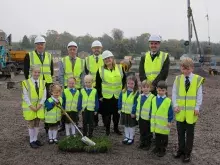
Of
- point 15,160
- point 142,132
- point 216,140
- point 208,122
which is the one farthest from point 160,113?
point 208,122

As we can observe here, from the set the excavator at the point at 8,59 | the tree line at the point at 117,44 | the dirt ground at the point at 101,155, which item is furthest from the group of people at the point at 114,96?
the tree line at the point at 117,44

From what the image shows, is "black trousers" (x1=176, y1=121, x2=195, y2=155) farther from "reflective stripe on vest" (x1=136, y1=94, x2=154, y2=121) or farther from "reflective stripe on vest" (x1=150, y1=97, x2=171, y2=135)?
"reflective stripe on vest" (x1=136, y1=94, x2=154, y2=121)

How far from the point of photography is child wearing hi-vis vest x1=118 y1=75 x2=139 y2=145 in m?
6.73

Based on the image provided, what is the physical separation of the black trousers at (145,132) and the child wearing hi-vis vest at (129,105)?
29 cm

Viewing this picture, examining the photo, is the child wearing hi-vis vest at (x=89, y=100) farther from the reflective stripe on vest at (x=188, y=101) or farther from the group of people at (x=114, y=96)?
the reflective stripe on vest at (x=188, y=101)

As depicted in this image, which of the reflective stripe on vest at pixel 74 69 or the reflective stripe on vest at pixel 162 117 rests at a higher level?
the reflective stripe on vest at pixel 74 69

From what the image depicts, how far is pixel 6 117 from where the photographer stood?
10148 millimetres

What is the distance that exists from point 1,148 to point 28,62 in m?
1.78

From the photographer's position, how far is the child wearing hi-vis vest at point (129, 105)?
673cm

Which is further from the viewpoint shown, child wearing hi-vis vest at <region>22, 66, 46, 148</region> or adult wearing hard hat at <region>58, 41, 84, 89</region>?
adult wearing hard hat at <region>58, 41, 84, 89</region>

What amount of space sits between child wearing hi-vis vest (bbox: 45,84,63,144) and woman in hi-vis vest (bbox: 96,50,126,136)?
883 mm

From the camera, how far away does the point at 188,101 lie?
573 centimetres

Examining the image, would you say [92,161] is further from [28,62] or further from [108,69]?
[28,62]

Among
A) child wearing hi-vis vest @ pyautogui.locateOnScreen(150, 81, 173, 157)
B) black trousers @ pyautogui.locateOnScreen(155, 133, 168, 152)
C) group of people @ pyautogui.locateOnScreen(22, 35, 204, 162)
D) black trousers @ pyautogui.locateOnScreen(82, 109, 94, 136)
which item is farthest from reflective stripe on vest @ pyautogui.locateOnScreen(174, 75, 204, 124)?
black trousers @ pyautogui.locateOnScreen(82, 109, 94, 136)
